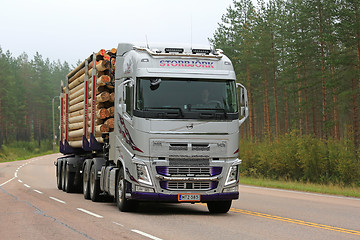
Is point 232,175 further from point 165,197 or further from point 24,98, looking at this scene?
point 24,98

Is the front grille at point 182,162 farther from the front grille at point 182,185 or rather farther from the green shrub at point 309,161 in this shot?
the green shrub at point 309,161

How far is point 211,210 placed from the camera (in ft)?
46.9

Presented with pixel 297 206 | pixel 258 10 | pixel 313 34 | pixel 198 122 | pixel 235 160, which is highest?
pixel 258 10

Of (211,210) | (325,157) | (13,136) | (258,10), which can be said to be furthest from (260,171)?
(13,136)

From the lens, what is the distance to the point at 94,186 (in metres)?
17.1

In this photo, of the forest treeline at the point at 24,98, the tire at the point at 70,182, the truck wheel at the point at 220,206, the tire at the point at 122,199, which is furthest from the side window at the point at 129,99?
the forest treeline at the point at 24,98

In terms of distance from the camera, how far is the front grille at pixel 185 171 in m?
12.8

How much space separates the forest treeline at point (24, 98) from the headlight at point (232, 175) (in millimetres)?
94821

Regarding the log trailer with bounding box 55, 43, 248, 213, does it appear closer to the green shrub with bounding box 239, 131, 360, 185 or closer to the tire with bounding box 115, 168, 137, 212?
the tire with bounding box 115, 168, 137, 212

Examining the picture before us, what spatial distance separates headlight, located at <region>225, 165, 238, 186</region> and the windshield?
119 centimetres

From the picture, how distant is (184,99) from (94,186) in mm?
5438

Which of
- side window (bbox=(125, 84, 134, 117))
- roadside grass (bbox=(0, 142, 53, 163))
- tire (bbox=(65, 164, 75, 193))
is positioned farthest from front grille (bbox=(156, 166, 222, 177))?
roadside grass (bbox=(0, 142, 53, 163))

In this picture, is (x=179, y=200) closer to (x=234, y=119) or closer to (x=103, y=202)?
(x=234, y=119)

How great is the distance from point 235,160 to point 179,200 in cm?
160
